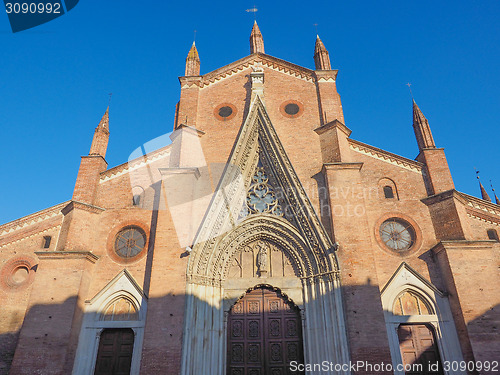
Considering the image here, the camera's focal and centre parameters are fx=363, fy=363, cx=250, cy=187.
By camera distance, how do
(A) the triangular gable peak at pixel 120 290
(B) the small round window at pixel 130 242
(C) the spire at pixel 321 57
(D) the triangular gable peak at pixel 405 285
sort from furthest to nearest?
(C) the spire at pixel 321 57 → (B) the small round window at pixel 130 242 → (A) the triangular gable peak at pixel 120 290 → (D) the triangular gable peak at pixel 405 285

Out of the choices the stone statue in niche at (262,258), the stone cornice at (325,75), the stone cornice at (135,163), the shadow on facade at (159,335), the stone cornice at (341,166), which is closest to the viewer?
the shadow on facade at (159,335)

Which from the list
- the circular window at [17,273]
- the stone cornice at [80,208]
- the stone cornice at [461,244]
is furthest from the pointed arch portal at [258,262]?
the circular window at [17,273]

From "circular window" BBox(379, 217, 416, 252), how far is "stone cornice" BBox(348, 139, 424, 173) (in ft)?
7.88

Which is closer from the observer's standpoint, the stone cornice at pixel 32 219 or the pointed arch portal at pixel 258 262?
the pointed arch portal at pixel 258 262

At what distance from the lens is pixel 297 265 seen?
1313 centimetres

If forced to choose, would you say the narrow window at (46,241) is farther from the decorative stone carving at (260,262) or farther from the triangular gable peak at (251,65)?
the triangular gable peak at (251,65)

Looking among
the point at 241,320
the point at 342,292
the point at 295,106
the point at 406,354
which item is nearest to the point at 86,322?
the point at 241,320

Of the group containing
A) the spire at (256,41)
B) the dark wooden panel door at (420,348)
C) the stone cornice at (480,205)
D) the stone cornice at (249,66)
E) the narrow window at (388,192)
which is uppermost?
the spire at (256,41)

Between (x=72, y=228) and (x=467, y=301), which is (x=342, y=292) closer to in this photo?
(x=467, y=301)

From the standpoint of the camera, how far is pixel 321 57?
17.8 metres

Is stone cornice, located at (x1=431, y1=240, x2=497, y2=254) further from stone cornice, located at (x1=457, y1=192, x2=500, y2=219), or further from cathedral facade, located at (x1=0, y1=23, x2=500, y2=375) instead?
stone cornice, located at (x1=457, y1=192, x2=500, y2=219)

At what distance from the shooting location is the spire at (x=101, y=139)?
1609cm

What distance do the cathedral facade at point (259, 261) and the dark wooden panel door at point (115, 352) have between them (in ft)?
0.14

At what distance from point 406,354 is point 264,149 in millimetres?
9077
